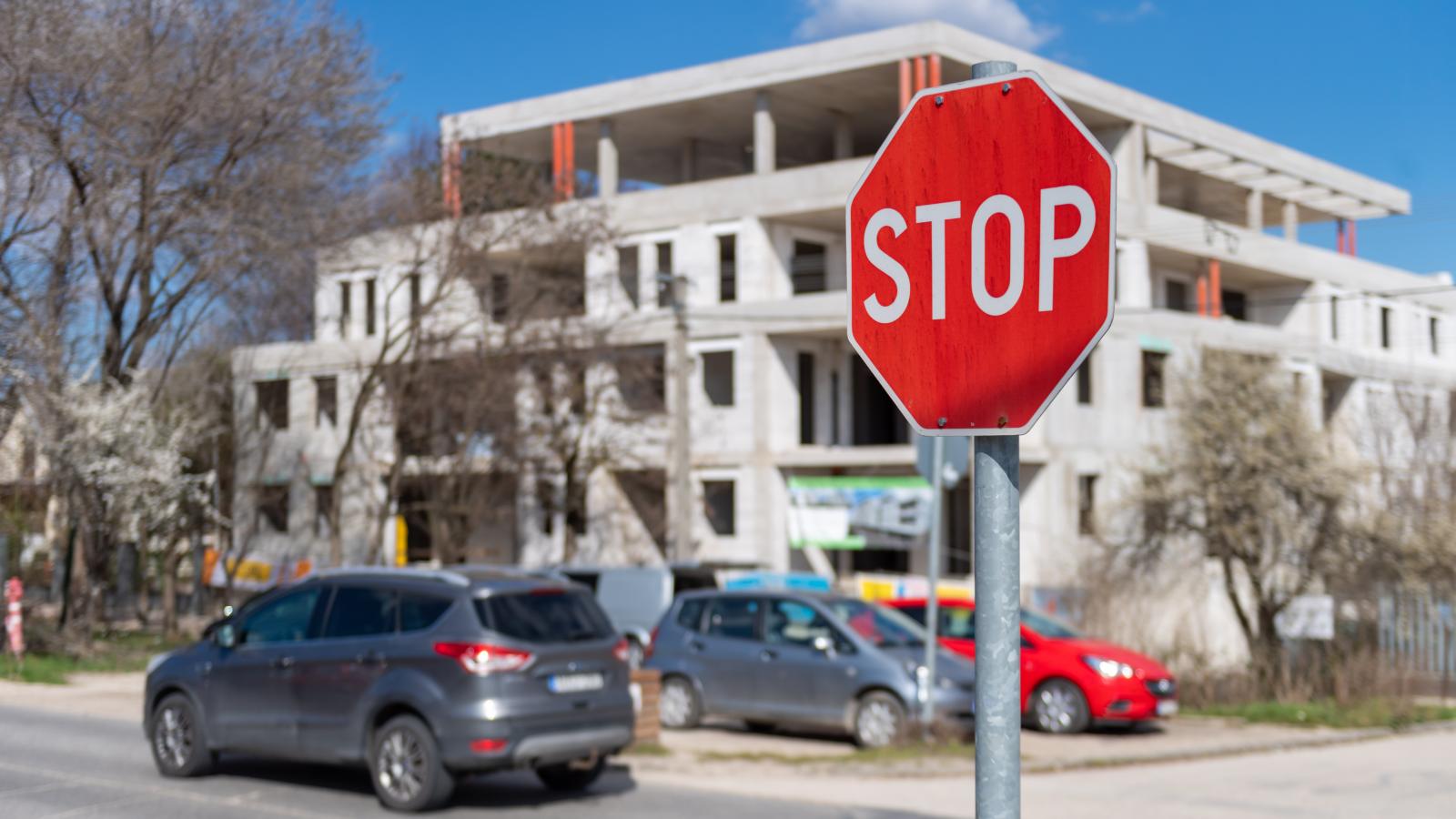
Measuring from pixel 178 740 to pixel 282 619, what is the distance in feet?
4.90

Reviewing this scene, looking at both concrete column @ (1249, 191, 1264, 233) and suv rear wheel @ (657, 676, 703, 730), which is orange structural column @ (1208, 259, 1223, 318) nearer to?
→ concrete column @ (1249, 191, 1264, 233)

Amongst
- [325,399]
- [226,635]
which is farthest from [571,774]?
[325,399]

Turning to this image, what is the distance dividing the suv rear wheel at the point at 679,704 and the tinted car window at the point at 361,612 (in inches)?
231

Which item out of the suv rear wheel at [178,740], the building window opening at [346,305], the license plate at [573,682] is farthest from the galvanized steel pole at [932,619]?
the building window opening at [346,305]

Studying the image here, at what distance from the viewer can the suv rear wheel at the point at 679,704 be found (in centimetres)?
1703

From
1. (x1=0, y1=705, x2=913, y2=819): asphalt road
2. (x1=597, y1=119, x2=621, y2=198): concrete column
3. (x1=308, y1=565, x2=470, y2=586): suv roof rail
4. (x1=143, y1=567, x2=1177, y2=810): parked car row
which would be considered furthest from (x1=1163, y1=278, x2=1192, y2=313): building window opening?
(x1=308, y1=565, x2=470, y2=586): suv roof rail

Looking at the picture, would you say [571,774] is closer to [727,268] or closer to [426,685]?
[426,685]

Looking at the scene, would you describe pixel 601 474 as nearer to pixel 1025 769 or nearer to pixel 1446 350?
pixel 1025 769

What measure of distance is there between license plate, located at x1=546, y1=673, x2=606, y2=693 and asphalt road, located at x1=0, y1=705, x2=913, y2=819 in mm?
908

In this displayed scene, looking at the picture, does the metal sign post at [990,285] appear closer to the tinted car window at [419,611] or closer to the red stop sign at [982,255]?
the red stop sign at [982,255]

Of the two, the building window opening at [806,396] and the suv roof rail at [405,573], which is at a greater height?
the building window opening at [806,396]

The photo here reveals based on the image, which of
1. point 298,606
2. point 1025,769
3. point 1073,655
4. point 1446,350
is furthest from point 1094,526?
point 1446,350

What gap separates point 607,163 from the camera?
148 feet

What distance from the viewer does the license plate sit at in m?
11.4
